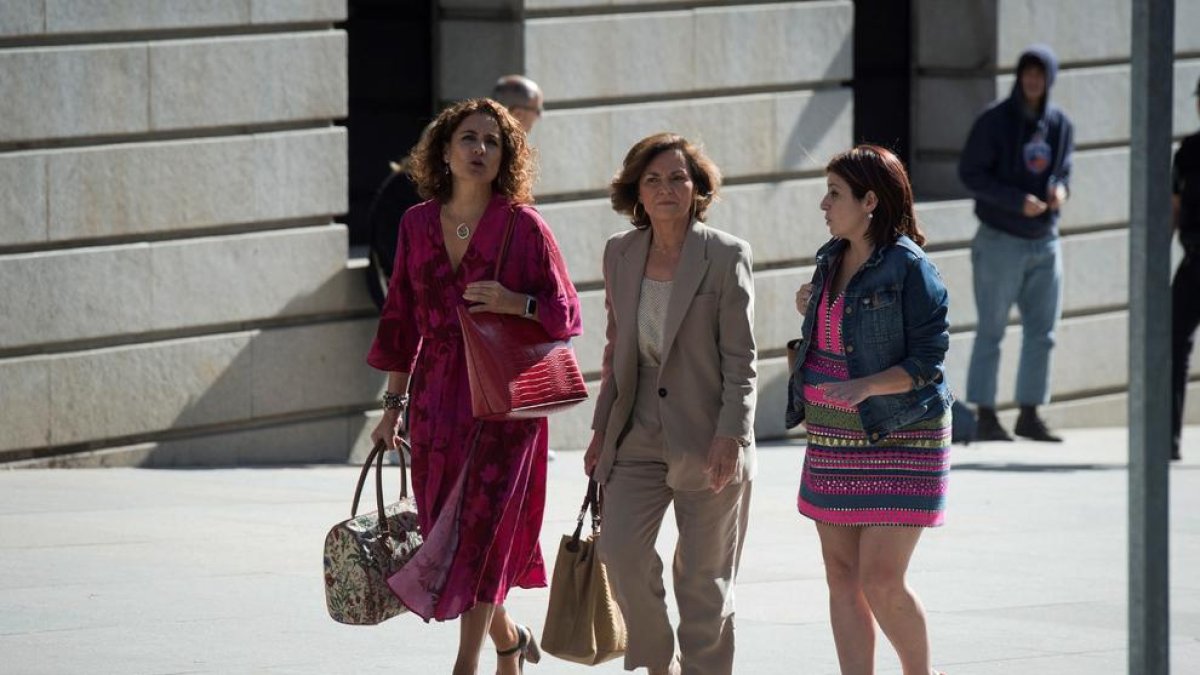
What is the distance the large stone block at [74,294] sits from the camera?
Result: 11078 mm

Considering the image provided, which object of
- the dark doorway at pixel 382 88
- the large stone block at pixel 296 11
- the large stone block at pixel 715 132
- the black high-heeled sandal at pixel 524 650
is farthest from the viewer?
the dark doorway at pixel 382 88

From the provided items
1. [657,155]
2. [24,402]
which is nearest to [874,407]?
[657,155]

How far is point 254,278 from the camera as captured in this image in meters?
11.9

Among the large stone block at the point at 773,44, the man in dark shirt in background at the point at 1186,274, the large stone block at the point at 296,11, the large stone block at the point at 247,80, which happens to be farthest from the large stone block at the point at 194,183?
the man in dark shirt in background at the point at 1186,274

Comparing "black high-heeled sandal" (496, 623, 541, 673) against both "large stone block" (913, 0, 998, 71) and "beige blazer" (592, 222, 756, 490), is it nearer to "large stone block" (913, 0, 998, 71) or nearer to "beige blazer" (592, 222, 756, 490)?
"beige blazer" (592, 222, 756, 490)

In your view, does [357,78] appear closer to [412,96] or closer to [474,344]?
[412,96]

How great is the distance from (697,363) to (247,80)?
584 centimetres

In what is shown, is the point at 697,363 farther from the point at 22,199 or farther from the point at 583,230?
the point at 583,230

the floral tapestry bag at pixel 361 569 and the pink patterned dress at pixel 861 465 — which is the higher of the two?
the pink patterned dress at pixel 861 465

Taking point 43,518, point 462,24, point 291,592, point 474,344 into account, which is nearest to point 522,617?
point 291,592

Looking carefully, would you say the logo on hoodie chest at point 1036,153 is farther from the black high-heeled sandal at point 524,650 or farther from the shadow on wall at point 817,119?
the black high-heeled sandal at point 524,650

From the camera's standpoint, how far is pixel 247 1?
38.4ft

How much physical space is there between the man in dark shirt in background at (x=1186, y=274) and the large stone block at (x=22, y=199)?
6837mm

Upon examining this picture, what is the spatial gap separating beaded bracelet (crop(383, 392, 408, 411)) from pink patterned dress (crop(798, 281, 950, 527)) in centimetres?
132
